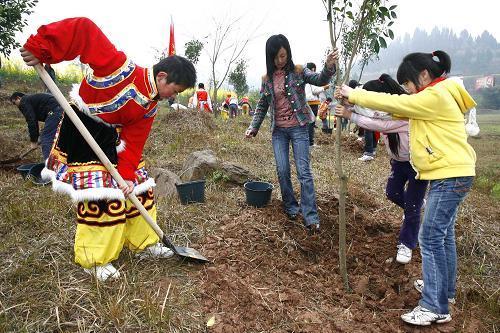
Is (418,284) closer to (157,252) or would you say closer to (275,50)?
(157,252)

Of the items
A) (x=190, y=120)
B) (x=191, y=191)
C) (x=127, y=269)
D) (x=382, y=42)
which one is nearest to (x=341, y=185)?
(x=382, y=42)

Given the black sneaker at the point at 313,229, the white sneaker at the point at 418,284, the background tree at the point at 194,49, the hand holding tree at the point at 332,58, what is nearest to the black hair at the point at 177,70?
the hand holding tree at the point at 332,58

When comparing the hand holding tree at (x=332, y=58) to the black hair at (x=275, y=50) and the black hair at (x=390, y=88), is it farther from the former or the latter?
the black hair at (x=275, y=50)

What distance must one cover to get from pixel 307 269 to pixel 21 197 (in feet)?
10.3

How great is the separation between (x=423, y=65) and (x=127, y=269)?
2271 mm

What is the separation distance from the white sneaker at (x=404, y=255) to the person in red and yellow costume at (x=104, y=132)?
2.12m

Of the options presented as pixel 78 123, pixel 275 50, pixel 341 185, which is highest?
pixel 275 50

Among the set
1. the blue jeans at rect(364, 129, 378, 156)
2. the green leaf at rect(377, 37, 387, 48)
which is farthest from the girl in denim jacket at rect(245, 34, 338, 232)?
the blue jeans at rect(364, 129, 378, 156)

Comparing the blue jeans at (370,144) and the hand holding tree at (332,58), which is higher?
the hand holding tree at (332,58)

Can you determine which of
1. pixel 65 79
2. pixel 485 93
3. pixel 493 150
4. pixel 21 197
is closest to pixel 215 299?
pixel 21 197

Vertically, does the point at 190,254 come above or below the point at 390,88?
below

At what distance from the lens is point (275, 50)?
Answer: 10.3ft

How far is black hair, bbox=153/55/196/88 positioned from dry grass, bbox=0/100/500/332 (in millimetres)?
1236

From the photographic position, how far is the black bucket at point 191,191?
3.78 m
